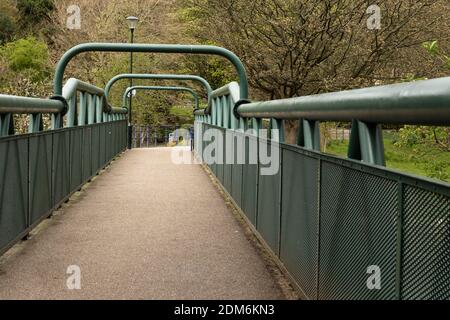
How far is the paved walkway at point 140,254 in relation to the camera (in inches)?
226

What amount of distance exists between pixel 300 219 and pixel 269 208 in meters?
1.64

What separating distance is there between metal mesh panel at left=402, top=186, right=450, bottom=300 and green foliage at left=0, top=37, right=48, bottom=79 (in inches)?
2210

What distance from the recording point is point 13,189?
710 centimetres

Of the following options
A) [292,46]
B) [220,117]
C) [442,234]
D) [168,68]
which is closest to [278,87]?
[292,46]

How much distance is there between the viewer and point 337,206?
4.45 meters

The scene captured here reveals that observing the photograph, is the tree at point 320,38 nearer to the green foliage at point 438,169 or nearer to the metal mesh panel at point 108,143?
the metal mesh panel at point 108,143

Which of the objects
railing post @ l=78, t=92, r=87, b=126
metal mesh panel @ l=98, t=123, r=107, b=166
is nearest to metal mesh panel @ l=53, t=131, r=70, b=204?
railing post @ l=78, t=92, r=87, b=126

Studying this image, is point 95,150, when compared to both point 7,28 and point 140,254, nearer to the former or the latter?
point 140,254

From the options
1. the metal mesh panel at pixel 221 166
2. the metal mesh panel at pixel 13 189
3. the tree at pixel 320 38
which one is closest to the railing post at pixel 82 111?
the metal mesh panel at pixel 221 166

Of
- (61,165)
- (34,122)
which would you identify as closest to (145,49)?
(61,165)

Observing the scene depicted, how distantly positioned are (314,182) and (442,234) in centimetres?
223

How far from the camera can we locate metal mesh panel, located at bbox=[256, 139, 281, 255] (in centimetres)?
665

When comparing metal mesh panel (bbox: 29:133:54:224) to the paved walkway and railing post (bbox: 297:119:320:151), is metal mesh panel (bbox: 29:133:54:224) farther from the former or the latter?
railing post (bbox: 297:119:320:151)
